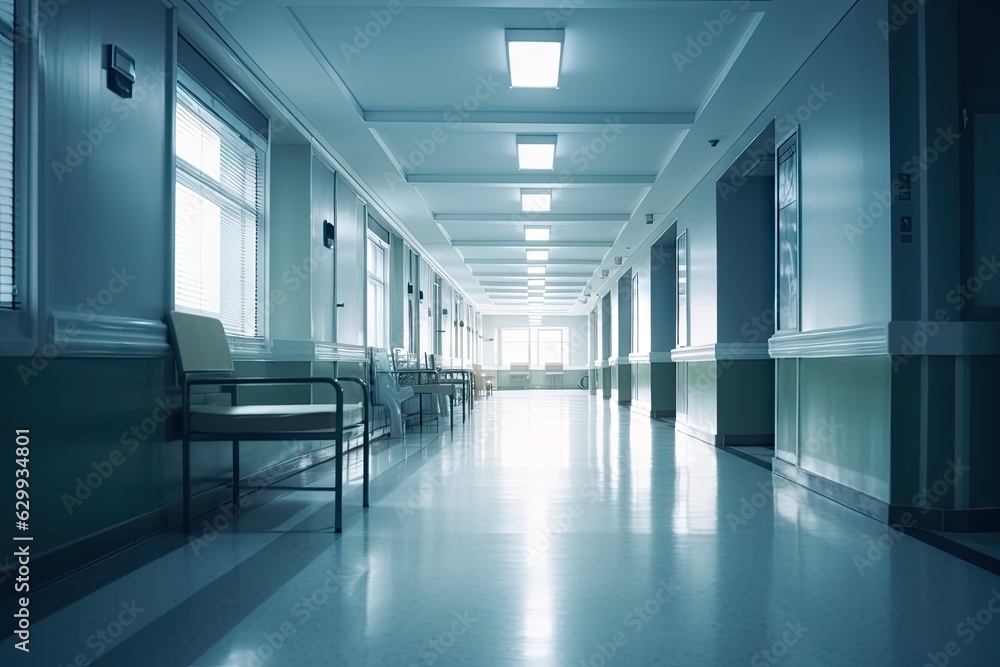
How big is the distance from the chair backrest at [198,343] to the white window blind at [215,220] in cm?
24

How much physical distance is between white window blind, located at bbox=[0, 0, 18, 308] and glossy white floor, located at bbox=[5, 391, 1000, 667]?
108cm

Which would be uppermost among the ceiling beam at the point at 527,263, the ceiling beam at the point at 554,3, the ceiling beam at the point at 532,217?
the ceiling beam at the point at 554,3

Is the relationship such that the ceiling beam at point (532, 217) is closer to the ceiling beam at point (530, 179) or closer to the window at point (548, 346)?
the ceiling beam at point (530, 179)

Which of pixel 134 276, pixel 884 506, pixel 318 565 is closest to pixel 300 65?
pixel 134 276

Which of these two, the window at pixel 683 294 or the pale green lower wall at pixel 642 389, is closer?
the window at pixel 683 294

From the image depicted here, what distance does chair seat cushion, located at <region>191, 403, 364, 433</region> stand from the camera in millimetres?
3227

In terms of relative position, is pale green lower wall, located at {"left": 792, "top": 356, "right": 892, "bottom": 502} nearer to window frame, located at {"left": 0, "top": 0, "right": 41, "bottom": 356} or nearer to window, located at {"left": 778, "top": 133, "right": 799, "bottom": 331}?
window, located at {"left": 778, "top": 133, "right": 799, "bottom": 331}

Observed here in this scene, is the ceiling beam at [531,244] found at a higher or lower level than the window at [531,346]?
higher

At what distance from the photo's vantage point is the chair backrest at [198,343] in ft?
10.9

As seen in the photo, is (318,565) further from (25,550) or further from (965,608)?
(965,608)

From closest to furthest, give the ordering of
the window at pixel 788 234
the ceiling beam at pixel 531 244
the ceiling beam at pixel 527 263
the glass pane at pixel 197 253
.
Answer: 1. the glass pane at pixel 197 253
2. the window at pixel 788 234
3. the ceiling beam at pixel 531 244
4. the ceiling beam at pixel 527 263

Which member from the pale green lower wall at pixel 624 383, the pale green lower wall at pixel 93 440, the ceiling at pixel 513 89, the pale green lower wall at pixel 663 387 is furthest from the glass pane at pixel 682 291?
the pale green lower wall at pixel 93 440

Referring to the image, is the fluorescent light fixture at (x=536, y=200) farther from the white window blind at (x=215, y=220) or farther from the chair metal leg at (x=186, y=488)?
the chair metal leg at (x=186, y=488)

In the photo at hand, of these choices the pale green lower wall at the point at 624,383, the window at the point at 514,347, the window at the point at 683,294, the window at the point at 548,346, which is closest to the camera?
the window at the point at 683,294
